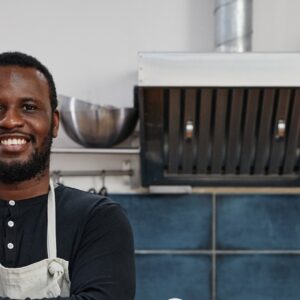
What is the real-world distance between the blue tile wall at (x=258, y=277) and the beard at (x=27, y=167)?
1490 millimetres

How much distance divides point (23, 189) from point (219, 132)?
4.35 ft

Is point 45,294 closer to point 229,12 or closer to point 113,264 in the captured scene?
point 113,264

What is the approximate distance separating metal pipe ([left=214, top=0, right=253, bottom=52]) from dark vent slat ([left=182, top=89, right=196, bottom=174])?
0.83ft

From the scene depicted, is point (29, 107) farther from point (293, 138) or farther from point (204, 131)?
point (293, 138)

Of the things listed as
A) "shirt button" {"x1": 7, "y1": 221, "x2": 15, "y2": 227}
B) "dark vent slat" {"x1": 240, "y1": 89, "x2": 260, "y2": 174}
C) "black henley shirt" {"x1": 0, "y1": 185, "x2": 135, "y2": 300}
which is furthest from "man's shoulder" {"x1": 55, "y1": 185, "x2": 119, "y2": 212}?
"dark vent slat" {"x1": 240, "y1": 89, "x2": 260, "y2": 174}

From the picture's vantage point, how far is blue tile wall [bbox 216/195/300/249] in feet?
8.05

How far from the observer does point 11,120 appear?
1.08 m

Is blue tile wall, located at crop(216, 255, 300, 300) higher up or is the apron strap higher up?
the apron strap

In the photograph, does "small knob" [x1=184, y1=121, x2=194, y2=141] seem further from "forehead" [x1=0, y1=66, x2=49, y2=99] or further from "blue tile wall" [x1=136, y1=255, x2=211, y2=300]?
"forehead" [x1=0, y1=66, x2=49, y2=99]

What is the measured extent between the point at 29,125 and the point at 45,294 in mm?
350

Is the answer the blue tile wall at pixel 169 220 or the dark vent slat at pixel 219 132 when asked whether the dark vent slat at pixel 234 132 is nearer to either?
the dark vent slat at pixel 219 132

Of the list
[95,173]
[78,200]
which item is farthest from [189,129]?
[78,200]

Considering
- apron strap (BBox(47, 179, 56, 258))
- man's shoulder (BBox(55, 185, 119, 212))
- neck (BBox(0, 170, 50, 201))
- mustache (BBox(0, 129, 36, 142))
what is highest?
mustache (BBox(0, 129, 36, 142))

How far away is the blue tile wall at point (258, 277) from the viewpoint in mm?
2441
